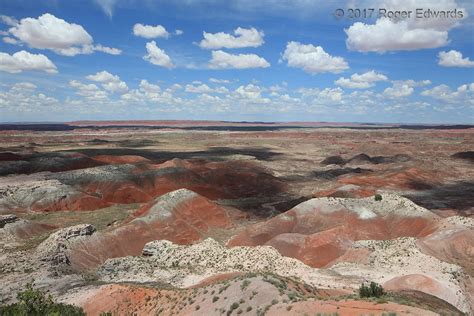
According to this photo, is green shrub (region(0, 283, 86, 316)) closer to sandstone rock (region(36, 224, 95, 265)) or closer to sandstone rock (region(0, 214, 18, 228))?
sandstone rock (region(36, 224, 95, 265))

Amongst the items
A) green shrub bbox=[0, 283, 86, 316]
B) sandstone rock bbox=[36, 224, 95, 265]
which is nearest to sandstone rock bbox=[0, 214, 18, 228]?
sandstone rock bbox=[36, 224, 95, 265]

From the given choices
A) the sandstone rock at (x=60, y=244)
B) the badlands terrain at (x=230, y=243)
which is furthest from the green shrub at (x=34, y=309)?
the sandstone rock at (x=60, y=244)

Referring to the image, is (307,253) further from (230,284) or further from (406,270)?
(230,284)

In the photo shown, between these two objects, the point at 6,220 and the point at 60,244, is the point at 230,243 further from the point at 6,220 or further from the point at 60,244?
the point at 6,220

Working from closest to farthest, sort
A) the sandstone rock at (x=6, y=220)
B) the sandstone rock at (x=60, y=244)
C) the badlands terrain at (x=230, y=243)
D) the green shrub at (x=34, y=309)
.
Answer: the green shrub at (x=34, y=309)
the badlands terrain at (x=230, y=243)
the sandstone rock at (x=60, y=244)
the sandstone rock at (x=6, y=220)

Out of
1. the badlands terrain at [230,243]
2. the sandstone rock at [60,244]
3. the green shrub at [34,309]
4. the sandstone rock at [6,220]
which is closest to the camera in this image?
the green shrub at [34,309]

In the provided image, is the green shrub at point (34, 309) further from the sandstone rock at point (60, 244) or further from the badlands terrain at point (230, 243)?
the sandstone rock at point (60, 244)

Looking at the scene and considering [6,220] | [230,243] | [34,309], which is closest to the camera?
[34,309]

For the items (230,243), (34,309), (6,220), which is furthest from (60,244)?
(34,309)

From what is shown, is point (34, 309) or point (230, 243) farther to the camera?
point (230, 243)
